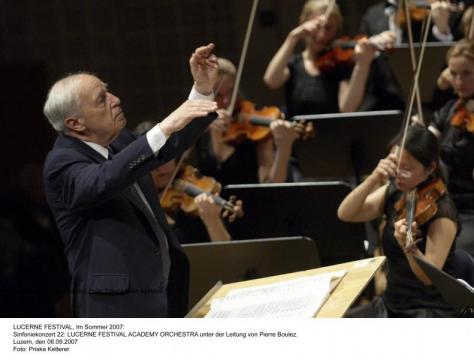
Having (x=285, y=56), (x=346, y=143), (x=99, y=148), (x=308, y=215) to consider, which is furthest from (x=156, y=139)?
(x=285, y=56)

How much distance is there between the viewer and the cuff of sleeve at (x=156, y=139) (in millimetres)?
2172

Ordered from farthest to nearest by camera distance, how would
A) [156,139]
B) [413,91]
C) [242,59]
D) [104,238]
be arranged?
[242,59]
[413,91]
[104,238]
[156,139]

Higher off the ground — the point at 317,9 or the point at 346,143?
the point at 317,9

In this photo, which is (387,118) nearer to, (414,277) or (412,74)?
(412,74)

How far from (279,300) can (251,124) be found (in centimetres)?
128

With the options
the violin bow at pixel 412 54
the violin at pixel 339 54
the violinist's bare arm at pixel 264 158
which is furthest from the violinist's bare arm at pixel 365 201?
the violin at pixel 339 54

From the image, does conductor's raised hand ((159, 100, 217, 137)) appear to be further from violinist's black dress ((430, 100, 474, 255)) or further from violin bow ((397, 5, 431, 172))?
violinist's black dress ((430, 100, 474, 255))

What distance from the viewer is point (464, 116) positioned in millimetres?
3021

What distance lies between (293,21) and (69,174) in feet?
4.70

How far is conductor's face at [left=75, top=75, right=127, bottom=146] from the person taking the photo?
92.9 inches

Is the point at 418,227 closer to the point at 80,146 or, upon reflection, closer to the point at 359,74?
the point at 359,74

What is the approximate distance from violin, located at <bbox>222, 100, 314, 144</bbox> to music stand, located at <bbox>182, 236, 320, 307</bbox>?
0.61m

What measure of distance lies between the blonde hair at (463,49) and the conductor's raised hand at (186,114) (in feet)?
3.67

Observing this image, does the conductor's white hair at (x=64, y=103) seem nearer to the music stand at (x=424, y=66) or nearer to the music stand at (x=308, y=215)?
the music stand at (x=308, y=215)
